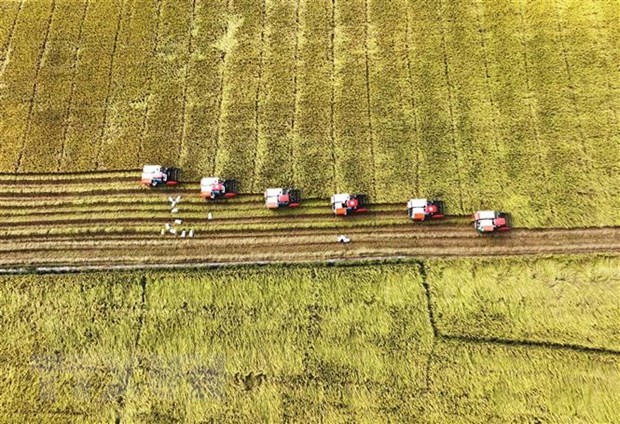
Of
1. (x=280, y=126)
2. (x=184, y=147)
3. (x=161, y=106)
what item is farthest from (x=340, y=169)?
(x=161, y=106)

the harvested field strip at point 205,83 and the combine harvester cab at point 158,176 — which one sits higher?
the harvested field strip at point 205,83

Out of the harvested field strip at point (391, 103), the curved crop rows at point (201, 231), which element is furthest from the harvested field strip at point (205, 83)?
the harvested field strip at point (391, 103)

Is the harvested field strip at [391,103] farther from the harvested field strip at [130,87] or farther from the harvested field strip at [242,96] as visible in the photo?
the harvested field strip at [130,87]

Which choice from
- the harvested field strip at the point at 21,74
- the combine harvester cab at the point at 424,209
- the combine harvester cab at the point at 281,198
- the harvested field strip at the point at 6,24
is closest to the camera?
the combine harvester cab at the point at 424,209

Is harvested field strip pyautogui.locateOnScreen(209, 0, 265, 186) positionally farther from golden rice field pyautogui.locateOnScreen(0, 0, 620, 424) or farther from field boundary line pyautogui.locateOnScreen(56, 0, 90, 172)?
field boundary line pyautogui.locateOnScreen(56, 0, 90, 172)

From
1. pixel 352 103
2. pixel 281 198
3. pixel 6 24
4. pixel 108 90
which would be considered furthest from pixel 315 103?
pixel 6 24

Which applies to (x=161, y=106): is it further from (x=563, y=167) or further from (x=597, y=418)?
(x=597, y=418)
